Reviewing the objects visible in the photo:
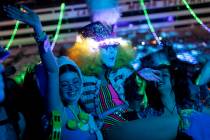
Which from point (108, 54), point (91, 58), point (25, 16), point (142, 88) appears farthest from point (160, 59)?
point (25, 16)

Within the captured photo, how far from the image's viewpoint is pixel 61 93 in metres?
2.67

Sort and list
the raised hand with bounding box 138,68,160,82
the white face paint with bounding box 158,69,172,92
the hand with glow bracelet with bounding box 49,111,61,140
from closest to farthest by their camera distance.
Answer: the hand with glow bracelet with bounding box 49,111,61,140 < the raised hand with bounding box 138,68,160,82 < the white face paint with bounding box 158,69,172,92

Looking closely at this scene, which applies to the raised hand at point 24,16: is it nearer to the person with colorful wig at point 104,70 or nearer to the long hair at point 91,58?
the person with colorful wig at point 104,70

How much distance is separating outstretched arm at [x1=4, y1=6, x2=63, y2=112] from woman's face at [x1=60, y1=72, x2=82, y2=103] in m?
0.11

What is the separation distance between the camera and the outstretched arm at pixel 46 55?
243 centimetres

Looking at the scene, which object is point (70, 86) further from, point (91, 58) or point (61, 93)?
point (91, 58)

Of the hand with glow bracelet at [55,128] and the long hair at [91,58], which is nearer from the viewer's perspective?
the hand with glow bracelet at [55,128]

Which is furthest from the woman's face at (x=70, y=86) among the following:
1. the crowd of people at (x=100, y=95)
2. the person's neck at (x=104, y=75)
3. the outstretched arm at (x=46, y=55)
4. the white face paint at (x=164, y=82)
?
the white face paint at (x=164, y=82)

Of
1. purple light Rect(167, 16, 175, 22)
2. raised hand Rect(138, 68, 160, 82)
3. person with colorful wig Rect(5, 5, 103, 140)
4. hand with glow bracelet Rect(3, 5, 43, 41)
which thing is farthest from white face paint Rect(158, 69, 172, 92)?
purple light Rect(167, 16, 175, 22)

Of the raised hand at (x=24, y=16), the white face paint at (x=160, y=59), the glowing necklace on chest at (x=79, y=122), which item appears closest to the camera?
the raised hand at (x=24, y=16)

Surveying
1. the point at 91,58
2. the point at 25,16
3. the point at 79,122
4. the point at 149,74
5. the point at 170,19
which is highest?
the point at 25,16

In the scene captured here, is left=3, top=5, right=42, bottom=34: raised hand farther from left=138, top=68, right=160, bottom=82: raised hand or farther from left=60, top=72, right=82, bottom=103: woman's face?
left=138, top=68, right=160, bottom=82: raised hand

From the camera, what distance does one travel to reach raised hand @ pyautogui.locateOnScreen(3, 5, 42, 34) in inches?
90.6

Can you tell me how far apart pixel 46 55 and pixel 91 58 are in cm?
107
